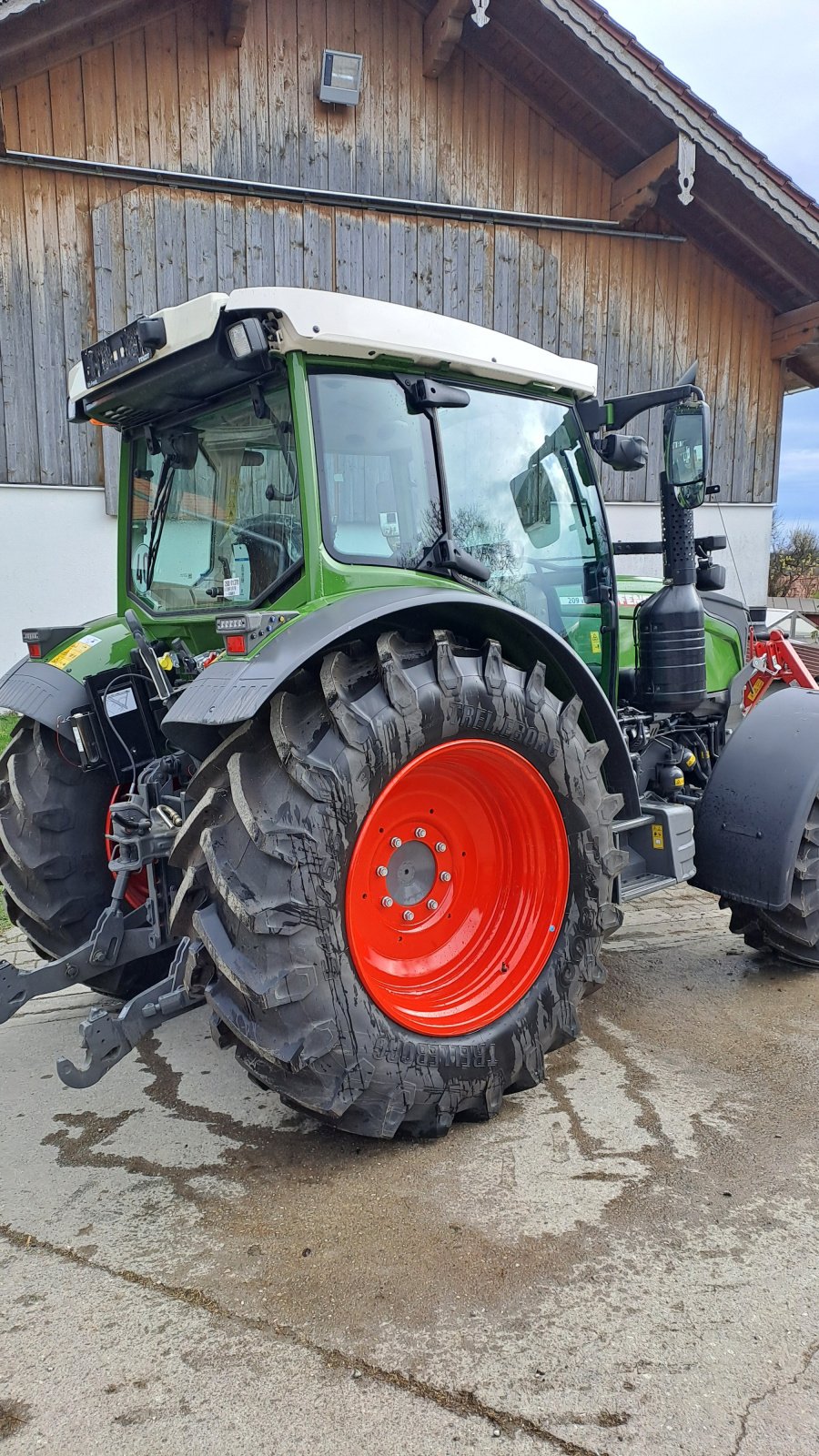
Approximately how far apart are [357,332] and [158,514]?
1188 mm

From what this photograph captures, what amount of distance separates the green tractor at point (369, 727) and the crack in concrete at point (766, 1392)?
1008 mm

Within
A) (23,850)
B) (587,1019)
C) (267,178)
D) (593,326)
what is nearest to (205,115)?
(267,178)

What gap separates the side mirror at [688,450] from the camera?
3.45 m

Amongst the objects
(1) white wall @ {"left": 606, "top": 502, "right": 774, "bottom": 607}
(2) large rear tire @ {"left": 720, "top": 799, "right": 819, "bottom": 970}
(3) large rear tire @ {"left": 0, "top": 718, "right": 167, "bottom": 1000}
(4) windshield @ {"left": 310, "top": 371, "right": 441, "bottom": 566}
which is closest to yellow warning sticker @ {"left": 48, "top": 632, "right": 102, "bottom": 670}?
(3) large rear tire @ {"left": 0, "top": 718, "right": 167, "bottom": 1000}

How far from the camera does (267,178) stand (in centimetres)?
843

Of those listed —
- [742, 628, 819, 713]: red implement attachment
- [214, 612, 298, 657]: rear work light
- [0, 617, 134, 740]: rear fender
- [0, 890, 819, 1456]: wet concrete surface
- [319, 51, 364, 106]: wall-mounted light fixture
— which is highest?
[319, 51, 364, 106]: wall-mounted light fixture

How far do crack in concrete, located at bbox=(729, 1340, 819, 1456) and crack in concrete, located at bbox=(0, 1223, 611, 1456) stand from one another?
0.24 m

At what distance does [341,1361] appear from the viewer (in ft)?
6.38

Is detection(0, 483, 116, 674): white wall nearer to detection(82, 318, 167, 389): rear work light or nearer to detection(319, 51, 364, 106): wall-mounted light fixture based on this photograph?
detection(319, 51, 364, 106): wall-mounted light fixture

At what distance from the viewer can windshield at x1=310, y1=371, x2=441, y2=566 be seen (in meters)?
2.73

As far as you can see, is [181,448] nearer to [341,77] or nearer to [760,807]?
[760,807]

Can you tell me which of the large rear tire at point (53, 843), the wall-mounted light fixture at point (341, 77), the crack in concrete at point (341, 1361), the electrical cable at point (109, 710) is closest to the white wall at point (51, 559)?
the wall-mounted light fixture at point (341, 77)

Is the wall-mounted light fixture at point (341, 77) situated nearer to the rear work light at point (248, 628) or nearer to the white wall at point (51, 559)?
the white wall at point (51, 559)

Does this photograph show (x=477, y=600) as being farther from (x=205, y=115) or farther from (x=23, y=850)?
(x=205, y=115)
